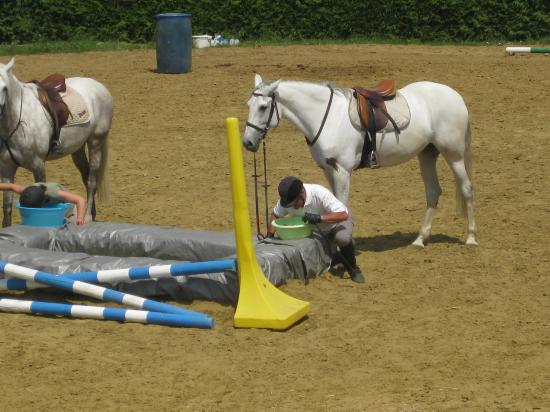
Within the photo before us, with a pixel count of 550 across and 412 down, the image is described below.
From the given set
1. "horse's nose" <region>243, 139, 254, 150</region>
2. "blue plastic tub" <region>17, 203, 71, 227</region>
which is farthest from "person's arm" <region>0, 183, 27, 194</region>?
"horse's nose" <region>243, 139, 254, 150</region>

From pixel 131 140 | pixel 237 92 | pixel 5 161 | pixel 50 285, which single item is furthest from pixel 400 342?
pixel 237 92

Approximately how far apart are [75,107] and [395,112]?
3.55 meters

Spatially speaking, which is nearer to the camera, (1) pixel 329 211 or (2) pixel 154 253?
(1) pixel 329 211

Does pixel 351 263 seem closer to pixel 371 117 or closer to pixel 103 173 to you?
pixel 371 117

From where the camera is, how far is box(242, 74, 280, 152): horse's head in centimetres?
992

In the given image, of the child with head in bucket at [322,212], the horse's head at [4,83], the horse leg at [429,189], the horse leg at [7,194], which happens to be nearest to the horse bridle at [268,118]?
the child with head in bucket at [322,212]

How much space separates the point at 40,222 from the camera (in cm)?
1020

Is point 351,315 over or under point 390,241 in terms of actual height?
over

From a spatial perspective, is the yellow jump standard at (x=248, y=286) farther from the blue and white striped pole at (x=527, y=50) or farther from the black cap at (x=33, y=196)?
the blue and white striped pole at (x=527, y=50)

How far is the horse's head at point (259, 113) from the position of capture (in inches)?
391

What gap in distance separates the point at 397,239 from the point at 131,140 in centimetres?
616

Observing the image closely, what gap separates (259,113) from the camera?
995 centimetres

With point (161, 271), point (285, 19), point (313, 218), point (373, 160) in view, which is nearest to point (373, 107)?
point (373, 160)

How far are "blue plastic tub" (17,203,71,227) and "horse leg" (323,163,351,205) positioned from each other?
2684 millimetres
